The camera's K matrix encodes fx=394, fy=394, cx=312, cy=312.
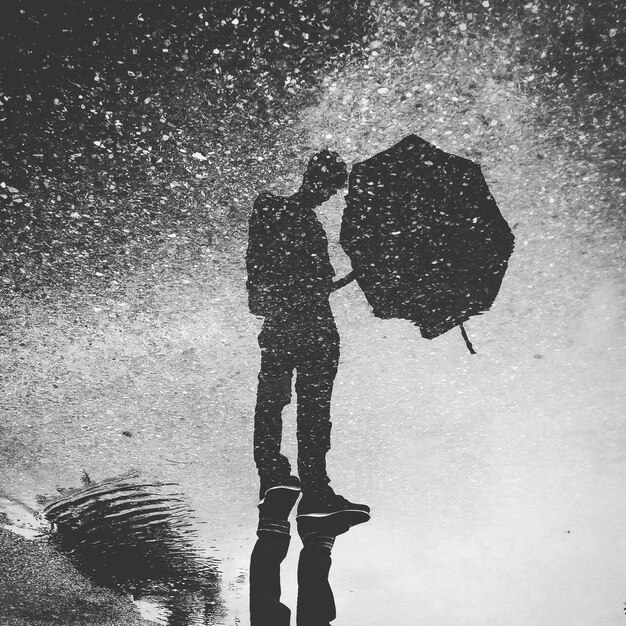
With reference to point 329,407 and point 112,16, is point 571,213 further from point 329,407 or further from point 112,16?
point 112,16

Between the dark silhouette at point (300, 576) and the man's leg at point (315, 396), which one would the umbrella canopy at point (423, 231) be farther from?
the dark silhouette at point (300, 576)

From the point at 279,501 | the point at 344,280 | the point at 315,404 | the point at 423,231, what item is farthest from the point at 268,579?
the point at 423,231

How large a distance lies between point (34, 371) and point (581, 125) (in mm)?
2760

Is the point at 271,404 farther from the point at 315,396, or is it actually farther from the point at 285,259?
the point at 285,259

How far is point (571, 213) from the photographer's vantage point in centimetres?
171

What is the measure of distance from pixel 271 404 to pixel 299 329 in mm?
527

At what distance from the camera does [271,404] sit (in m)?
2.16

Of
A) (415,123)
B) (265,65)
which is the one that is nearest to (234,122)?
(265,65)

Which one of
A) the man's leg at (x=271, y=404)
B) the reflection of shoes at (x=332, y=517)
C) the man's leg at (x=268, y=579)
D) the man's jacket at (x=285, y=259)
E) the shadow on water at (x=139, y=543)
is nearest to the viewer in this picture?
the man's leg at (x=268, y=579)

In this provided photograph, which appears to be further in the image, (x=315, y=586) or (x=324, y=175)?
(x=324, y=175)

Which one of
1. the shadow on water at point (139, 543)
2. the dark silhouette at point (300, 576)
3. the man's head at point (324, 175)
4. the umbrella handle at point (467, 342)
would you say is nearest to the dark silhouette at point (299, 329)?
the man's head at point (324, 175)

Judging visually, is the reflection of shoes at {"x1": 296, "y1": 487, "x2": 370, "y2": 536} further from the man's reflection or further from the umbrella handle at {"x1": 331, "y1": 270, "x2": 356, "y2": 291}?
the umbrella handle at {"x1": 331, "y1": 270, "x2": 356, "y2": 291}

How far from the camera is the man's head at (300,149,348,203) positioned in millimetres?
1580

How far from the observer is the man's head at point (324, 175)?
1580mm
